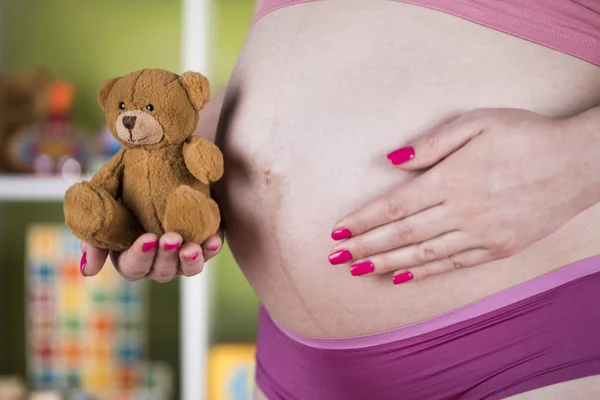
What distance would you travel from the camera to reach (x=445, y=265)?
75 centimetres

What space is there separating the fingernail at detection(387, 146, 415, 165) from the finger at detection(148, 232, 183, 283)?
232mm

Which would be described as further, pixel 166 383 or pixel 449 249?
pixel 166 383

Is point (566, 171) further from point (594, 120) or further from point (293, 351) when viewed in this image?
point (293, 351)

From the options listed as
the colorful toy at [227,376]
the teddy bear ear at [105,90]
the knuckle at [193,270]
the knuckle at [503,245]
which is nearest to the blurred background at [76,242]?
the colorful toy at [227,376]

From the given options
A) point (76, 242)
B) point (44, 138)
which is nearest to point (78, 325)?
point (76, 242)

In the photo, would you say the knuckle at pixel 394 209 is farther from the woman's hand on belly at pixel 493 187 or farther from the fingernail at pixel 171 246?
the fingernail at pixel 171 246

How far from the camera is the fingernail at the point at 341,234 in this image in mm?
773

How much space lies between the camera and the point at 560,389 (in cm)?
76

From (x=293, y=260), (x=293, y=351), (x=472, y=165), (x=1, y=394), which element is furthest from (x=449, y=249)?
(x=1, y=394)

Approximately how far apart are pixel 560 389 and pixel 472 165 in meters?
0.25

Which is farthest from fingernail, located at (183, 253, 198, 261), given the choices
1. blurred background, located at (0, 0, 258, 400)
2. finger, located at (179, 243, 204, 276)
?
blurred background, located at (0, 0, 258, 400)

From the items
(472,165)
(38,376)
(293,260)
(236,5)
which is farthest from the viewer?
(236,5)

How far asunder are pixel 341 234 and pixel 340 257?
0.02 metres

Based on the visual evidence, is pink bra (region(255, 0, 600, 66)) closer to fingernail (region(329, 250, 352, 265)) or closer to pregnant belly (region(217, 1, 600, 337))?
pregnant belly (region(217, 1, 600, 337))
